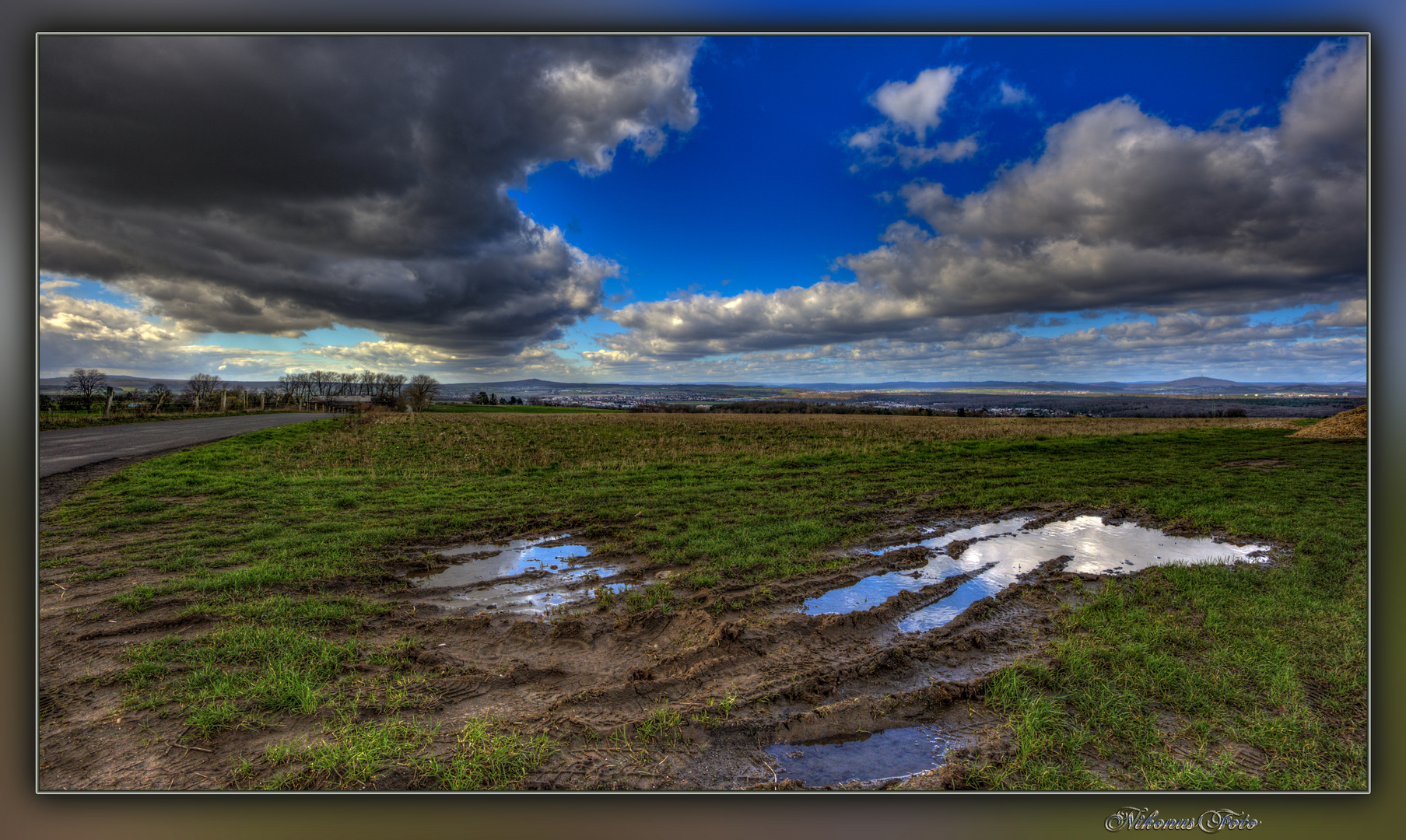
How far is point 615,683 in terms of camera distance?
3930mm

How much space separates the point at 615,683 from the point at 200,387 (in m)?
6.59

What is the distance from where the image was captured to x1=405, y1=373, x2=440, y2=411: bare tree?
806cm

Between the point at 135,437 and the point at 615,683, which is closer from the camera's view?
the point at 615,683

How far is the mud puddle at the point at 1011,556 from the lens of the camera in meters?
5.61

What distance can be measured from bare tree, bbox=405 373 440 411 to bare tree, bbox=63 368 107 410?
3.32 metres

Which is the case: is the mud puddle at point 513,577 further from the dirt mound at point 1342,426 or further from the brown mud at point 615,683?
the dirt mound at point 1342,426

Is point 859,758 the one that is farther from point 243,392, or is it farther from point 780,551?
point 243,392

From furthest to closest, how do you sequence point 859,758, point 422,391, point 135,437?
point 135,437, point 422,391, point 859,758

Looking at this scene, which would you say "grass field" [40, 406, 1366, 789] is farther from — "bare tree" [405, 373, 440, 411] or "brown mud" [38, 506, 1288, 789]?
"bare tree" [405, 373, 440, 411]

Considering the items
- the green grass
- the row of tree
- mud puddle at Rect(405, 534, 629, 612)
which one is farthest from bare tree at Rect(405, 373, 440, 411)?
the green grass

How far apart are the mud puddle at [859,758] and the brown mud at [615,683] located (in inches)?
2.2

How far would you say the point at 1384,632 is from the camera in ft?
11.3

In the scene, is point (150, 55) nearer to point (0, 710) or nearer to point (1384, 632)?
point (0, 710)

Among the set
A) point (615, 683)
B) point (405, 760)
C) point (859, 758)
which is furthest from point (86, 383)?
point (859, 758)
